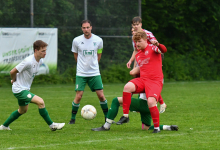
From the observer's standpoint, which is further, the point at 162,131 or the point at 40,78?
the point at 40,78

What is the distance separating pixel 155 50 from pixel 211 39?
823 inches

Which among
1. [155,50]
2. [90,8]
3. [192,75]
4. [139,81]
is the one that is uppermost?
[90,8]

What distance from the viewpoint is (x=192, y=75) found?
24109 mm

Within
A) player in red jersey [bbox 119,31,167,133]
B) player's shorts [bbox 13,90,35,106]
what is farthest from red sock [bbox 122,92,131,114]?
player's shorts [bbox 13,90,35,106]

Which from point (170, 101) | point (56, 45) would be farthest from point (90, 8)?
point (170, 101)

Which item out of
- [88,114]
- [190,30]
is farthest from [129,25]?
[88,114]

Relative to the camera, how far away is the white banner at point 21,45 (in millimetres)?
17656

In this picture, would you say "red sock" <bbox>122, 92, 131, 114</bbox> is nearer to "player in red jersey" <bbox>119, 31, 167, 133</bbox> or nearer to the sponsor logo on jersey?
"player in red jersey" <bbox>119, 31, 167, 133</bbox>

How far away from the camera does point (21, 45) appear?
1809cm

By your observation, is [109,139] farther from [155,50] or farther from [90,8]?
[90,8]

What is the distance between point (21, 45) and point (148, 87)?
12.5m

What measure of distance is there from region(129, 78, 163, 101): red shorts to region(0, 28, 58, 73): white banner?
39.3ft

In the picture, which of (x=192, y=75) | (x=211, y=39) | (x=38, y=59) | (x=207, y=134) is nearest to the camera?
A: (x=207, y=134)

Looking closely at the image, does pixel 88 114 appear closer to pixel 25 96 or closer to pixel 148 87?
pixel 25 96
